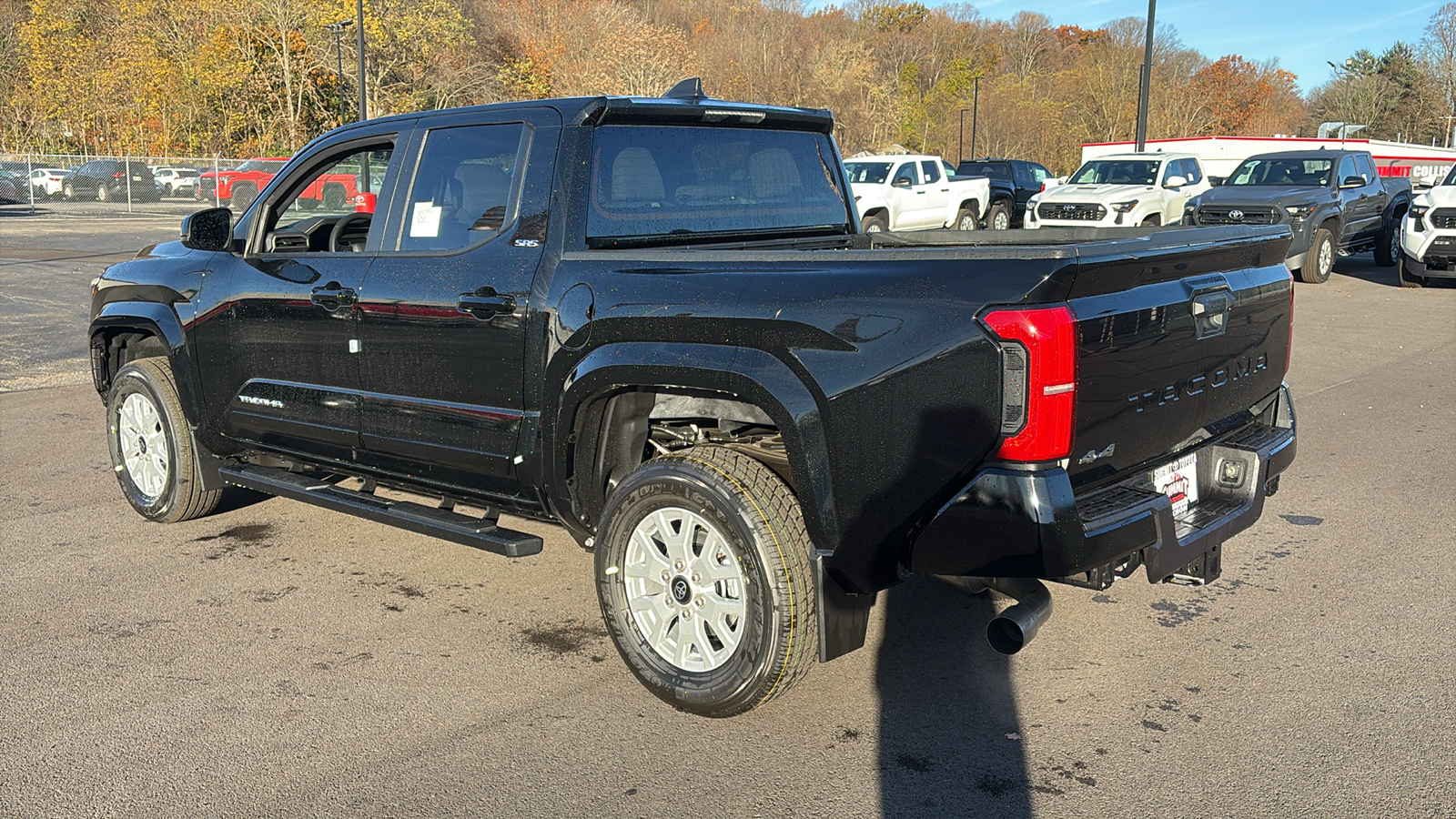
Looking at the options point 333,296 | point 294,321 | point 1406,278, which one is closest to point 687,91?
point 333,296

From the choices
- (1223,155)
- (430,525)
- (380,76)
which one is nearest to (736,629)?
(430,525)

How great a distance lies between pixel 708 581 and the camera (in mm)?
3832

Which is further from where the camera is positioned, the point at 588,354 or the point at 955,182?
the point at 955,182

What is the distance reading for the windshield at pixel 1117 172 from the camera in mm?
20469

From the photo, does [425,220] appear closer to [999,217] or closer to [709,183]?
[709,183]

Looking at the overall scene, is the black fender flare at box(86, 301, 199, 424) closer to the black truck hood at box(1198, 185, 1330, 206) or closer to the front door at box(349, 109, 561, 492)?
the front door at box(349, 109, 561, 492)

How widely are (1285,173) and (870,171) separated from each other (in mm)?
7356

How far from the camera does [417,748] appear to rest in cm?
363

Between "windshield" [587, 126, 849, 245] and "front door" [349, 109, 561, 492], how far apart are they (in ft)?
0.79

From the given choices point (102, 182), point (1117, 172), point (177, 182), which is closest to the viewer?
point (1117, 172)

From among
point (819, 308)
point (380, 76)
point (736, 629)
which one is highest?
point (380, 76)

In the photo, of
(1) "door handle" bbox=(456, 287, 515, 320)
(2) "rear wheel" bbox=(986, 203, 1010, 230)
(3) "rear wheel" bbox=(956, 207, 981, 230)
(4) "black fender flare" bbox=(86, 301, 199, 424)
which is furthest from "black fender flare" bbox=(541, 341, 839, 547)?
(2) "rear wheel" bbox=(986, 203, 1010, 230)

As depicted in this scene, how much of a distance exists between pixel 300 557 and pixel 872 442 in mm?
3234

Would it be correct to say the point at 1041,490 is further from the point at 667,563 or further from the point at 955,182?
the point at 955,182
